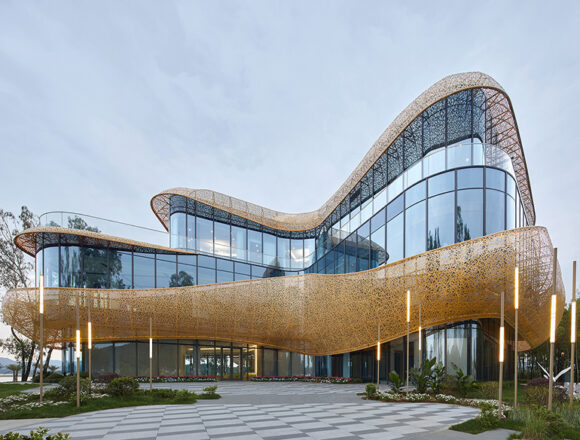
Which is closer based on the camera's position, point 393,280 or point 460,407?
point 460,407

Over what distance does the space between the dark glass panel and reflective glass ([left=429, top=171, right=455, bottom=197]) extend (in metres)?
22.0

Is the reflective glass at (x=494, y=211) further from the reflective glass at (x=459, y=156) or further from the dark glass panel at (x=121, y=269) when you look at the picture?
the dark glass panel at (x=121, y=269)

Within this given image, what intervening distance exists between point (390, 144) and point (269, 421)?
18614mm

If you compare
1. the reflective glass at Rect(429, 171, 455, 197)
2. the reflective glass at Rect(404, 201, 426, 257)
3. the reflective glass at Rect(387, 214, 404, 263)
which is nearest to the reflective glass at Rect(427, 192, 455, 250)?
the reflective glass at Rect(429, 171, 455, 197)

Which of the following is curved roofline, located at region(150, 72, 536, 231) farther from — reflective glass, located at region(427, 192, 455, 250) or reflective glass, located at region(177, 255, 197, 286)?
reflective glass, located at region(427, 192, 455, 250)

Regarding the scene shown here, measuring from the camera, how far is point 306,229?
1435 inches

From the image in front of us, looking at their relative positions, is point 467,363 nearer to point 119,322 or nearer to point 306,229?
point 306,229

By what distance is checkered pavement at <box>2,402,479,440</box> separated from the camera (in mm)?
9383

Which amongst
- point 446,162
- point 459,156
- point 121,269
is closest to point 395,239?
point 446,162

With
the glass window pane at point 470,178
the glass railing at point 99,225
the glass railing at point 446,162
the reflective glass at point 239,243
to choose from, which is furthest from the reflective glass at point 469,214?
the glass railing at point 99,225

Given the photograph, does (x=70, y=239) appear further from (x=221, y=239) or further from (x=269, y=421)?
(x=269, y=421)

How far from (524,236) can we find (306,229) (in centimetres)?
2134

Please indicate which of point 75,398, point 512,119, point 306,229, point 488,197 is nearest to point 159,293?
point 75,398

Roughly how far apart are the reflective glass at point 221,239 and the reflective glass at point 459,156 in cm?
1950
